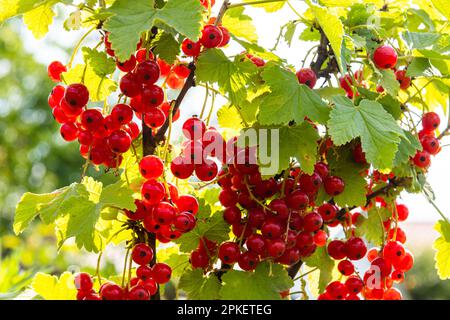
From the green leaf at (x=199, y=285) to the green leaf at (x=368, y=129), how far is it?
285mm

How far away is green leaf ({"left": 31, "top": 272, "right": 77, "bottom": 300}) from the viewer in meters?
0.95

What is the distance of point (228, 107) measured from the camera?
0.94m

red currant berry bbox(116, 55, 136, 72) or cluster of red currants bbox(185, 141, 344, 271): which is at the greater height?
red currant berry bbox(116, 55, 136, 72)

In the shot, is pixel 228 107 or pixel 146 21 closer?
pixel 146 21

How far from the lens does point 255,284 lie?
83cm

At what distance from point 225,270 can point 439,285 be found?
5461 mm

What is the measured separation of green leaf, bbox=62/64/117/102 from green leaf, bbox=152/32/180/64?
94 mm

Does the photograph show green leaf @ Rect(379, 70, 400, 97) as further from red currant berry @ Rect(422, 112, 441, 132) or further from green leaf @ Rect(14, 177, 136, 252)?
green leaf @ Rect(14, 177, 136, 252)

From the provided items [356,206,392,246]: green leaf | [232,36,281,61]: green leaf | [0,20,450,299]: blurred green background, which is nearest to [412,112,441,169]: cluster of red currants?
[356,206,392,246]: green leaf

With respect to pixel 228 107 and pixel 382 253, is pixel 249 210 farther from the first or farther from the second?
pixel 382 253

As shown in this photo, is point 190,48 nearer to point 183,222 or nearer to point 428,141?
point 183,222

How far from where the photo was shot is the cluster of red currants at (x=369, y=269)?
0.98 metres

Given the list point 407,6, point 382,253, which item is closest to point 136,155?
point 382,253

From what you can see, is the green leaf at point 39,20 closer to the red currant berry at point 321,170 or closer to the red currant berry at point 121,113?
the red currant berry at point 121,113
